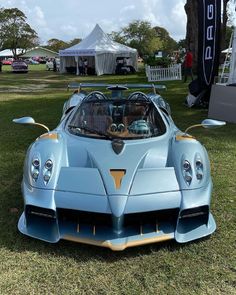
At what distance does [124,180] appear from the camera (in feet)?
10.3

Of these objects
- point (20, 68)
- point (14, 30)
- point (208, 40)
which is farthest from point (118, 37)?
point (208, 40)

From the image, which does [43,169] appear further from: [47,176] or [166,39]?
[166,39]

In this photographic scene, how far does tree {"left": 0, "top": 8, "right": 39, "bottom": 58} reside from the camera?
78562 mm

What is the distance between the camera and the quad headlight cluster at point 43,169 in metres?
3.22

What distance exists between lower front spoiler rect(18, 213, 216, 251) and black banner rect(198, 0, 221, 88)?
304 inches

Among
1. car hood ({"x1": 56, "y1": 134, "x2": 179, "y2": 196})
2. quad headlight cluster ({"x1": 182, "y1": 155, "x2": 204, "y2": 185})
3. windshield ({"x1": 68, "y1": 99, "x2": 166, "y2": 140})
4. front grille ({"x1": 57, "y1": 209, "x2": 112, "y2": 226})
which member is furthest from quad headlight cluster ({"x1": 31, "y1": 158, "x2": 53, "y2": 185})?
quad headlight cluster ({"x1": 182, "y1": 155, "x2": 204, "y2": 185})

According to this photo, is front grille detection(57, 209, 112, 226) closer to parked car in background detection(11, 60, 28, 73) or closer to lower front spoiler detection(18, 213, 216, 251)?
lower front spoiler detection(18, 213, 216, 251)

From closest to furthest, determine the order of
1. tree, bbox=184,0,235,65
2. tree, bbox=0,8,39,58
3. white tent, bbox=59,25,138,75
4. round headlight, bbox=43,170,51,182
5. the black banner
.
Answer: round headlight, bbox=43,170,51,182
the black banner
tree, bbox=184,0,235,65
white tent, bbox=59,25,138,75
tree, bbox=0,8,39,58

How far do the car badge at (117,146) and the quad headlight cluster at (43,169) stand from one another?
598 millimetres

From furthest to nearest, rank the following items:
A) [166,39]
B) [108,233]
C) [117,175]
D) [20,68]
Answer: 1. [166,39]
2. [20,68]
3. [117,175]
4. [108,233]

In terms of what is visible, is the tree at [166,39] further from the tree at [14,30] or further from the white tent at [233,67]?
the white tent at [233,67]

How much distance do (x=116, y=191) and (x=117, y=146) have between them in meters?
0.66

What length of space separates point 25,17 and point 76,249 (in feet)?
284

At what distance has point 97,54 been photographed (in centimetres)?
3073
